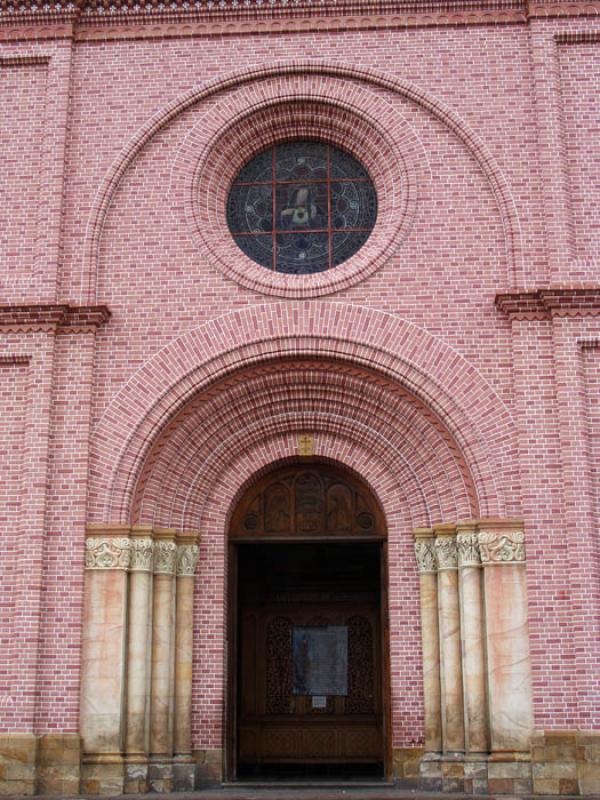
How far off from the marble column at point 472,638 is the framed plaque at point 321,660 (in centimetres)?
467

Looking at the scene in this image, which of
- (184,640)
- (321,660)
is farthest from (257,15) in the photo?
(321,660)

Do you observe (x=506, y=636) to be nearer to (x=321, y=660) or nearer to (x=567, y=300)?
(x=567, y=300)

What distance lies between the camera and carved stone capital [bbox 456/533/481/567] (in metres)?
13.9

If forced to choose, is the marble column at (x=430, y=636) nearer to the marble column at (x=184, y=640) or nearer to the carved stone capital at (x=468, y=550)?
the carved stone capital at (x=468, y=550)

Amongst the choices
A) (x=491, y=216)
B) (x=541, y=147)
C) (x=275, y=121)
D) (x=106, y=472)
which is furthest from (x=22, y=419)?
(x=541, y=147)

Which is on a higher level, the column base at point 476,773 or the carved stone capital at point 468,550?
the carved stone capital at point 468,550

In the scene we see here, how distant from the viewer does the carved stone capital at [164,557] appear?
14.4m

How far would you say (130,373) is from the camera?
47.9 feet

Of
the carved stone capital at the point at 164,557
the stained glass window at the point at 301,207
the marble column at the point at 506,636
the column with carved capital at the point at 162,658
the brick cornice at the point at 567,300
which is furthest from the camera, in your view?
the stained glass window at the point at 301,207

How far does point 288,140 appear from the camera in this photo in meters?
16.0

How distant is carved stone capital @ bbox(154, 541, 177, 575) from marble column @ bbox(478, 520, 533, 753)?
3877mm

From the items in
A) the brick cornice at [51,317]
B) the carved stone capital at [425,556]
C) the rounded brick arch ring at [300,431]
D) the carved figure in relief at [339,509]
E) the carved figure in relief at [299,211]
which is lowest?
the carved stone capital at [425,556]

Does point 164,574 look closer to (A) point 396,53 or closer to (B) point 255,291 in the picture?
(B) point 255,291

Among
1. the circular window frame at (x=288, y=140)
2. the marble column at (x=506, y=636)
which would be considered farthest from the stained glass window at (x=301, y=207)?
the marble column at (x=506, y=636)
